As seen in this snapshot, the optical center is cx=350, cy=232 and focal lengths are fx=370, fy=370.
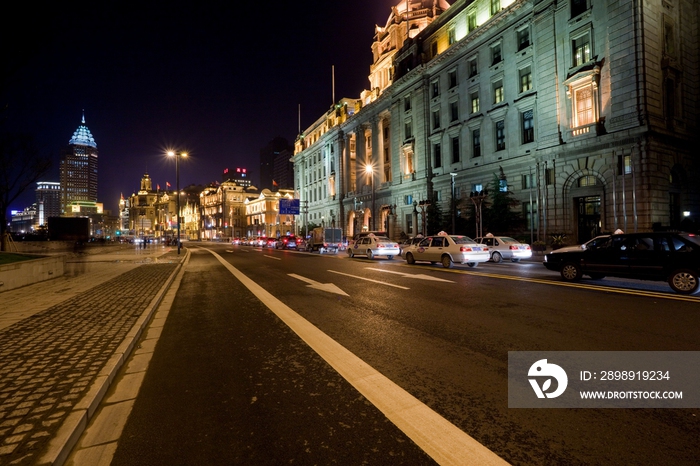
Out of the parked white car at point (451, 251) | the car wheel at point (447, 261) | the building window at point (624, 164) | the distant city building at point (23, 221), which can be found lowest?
the car wheel at point (447, 261)

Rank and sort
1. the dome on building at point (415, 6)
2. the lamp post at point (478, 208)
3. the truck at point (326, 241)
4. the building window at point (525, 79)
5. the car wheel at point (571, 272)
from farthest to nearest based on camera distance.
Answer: the dome on building at point (415, 6), the truck at point (326, 241), the building window at point (525, 79), the lamp post at point (478, 208), the car wheel at point (571, 272)

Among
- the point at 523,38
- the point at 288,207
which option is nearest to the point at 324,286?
the point at 523,38

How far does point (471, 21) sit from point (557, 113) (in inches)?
649

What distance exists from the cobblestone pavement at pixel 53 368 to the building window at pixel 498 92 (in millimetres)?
36083

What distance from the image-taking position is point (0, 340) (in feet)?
19.3

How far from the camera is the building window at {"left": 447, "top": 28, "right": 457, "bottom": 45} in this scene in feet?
136

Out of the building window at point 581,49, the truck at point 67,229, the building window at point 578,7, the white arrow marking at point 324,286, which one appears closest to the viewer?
the white arrow marking at point 324,286

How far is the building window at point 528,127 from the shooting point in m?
32.3

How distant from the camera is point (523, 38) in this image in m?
33.3

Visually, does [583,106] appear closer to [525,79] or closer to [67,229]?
[525,79]

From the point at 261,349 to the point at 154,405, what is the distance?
1.89 metres

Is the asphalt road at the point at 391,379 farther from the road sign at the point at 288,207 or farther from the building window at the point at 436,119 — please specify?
the road sign at the point at 288,207

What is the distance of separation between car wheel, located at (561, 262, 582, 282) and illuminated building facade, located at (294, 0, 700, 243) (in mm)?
16841

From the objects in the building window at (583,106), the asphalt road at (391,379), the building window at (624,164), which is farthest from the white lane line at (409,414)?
the building window at (583,106)
